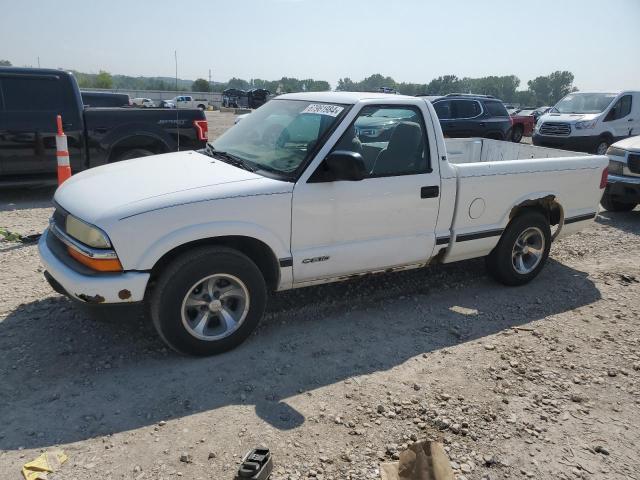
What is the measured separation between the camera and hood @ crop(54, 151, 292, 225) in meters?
3.38

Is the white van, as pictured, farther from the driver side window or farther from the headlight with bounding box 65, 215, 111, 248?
the headlight with bounding box 65, 215, 111, 248

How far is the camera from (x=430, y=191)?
436 centimetres

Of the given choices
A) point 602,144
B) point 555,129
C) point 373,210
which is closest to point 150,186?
point 373,210

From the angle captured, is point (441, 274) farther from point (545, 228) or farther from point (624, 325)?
point (624, 325)

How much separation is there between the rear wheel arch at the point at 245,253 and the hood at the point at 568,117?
516 inches

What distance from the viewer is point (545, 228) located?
5.28m

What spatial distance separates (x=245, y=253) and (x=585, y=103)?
14258 millimetres

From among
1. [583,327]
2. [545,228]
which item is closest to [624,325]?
[583,327]

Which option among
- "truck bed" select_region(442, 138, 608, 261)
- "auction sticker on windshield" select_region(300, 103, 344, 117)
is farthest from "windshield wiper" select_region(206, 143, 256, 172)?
"truck bed" select_region(442, 138, 608, 261)

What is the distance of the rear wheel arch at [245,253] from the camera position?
353cm

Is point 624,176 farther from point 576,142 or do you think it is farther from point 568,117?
point 568,117

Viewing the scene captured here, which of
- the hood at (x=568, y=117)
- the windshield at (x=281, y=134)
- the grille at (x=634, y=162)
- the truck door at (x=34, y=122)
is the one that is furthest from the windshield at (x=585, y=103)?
the truck door at (x=34, y=122)

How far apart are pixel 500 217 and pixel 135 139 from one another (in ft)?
19.2

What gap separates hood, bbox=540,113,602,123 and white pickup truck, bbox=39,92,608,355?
1059 cm
